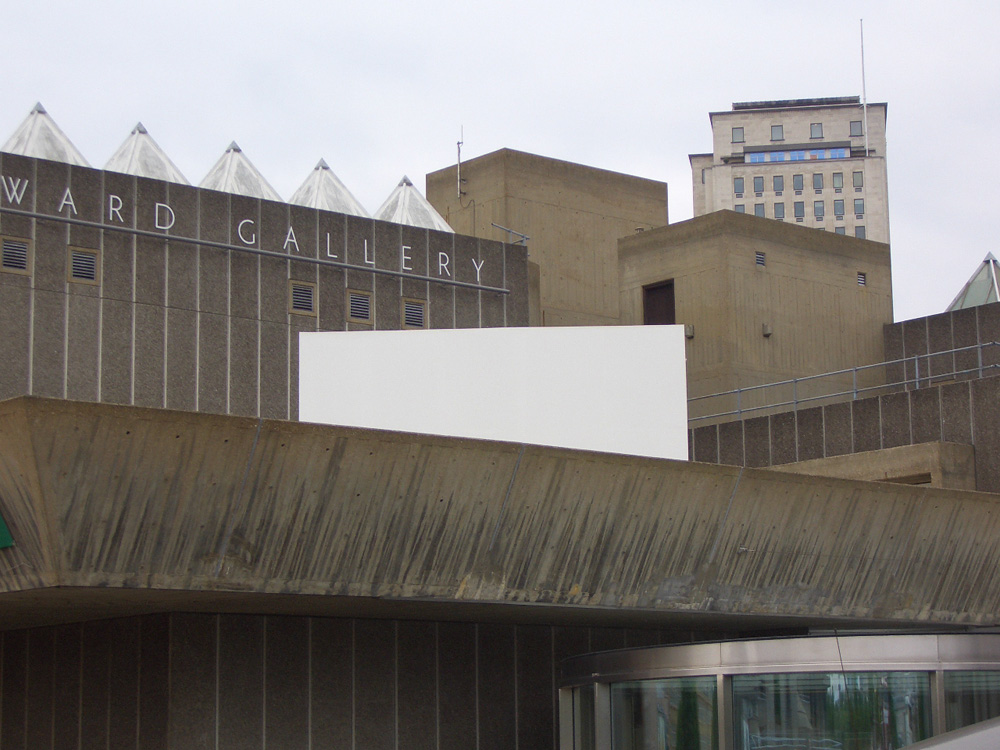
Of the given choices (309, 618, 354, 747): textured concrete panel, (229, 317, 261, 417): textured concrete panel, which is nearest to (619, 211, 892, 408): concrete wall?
(229, 317, 261, 417): textured concrete panel

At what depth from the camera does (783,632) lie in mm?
20484

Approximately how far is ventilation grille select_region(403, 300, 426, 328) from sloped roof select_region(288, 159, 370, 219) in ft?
6.97

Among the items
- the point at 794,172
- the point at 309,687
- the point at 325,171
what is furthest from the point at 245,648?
the point at 794,172

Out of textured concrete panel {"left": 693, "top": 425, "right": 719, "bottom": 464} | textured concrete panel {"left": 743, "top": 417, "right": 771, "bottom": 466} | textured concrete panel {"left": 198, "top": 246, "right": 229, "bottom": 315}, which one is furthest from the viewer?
textured concrete panel {"left": 693, "top": 425, "right": 719, "bottom": 464}

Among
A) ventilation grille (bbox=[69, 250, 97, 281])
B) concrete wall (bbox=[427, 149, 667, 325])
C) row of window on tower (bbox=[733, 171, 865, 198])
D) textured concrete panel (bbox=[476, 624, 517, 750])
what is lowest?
textured concrete panel (bbox=[476, 624, 517, 750])

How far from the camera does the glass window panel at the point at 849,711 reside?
12211 millimetres

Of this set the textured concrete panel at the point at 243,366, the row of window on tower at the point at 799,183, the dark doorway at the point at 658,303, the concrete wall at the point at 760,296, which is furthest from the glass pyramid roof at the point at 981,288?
the row of window on tower at the point at 799,183

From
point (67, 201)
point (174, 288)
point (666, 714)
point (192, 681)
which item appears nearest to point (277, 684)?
point (192, 681)

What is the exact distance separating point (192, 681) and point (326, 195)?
1409 centimetres

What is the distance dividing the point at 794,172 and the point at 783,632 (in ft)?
354

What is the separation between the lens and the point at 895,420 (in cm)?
2609

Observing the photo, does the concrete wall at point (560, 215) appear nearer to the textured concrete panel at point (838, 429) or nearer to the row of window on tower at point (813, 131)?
the textured concrete panel at point (838, 429)

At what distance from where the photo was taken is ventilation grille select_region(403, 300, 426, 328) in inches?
1056

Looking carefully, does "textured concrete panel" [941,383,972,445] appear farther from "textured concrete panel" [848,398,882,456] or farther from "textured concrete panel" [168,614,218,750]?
"textured concrete panel" [168,614,218,750]
